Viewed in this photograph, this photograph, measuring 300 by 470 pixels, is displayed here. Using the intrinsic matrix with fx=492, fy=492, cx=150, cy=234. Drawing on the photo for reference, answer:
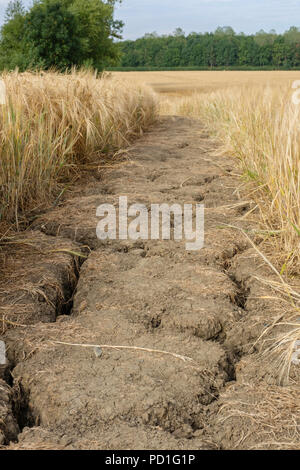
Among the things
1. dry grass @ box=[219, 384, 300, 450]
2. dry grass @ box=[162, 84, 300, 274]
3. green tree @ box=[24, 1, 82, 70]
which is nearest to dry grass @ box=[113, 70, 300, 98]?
dry grass @ box=[162, 84, 300, 274]

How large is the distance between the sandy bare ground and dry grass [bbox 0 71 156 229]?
0.22 meters

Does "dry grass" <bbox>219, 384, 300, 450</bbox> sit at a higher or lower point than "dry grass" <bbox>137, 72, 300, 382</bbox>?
lower

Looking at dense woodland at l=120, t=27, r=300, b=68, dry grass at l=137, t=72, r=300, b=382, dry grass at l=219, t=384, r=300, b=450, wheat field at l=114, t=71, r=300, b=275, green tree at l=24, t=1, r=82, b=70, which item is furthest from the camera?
dense woodland at l=120, t=27, r=300, b=68

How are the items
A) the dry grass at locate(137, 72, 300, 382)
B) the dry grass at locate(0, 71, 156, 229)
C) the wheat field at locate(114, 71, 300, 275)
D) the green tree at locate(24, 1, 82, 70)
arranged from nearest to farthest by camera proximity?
the dry grass at locate(137, 72, 300, 382) → the wheat field at locate(114, 71, 300, 275) → the dry grass at locate(0, 71, 156, 229) → the green tree at locate(24, 1, 82, 70)

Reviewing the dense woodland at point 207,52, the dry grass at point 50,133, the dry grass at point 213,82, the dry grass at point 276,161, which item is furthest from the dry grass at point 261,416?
the dense woodland at point 207,52

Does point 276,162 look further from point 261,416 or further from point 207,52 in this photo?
point 207,52

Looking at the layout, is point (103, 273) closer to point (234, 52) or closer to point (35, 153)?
point (35, 153)

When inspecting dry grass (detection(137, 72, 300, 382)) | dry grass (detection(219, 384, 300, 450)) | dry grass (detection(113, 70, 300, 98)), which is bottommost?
dry grass (detection(219, 384, 300, 450))

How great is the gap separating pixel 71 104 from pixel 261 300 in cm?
223

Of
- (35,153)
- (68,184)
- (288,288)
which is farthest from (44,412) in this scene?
(68,184)

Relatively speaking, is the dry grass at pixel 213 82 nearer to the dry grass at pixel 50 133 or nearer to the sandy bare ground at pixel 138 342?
the dry grass at pixel 50 133

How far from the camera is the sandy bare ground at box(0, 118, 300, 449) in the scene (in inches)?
40.5

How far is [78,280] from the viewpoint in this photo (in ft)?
5.83

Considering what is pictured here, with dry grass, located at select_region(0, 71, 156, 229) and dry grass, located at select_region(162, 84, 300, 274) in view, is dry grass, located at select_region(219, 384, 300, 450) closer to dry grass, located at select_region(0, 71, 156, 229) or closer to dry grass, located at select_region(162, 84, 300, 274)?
dry grass, located at select_region(162, 84, 300, 274)
